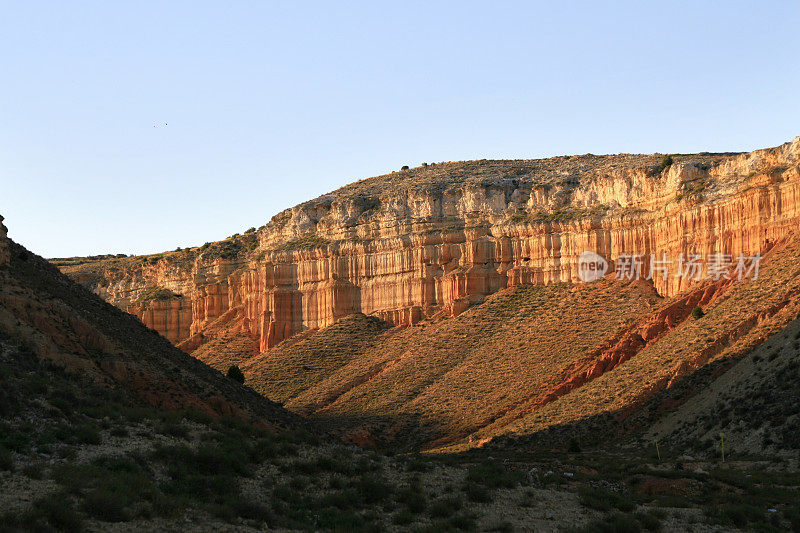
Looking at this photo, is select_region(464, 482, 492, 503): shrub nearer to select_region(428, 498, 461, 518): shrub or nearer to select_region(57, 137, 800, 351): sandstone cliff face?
select_region(428, 498, 461, 518): shrub

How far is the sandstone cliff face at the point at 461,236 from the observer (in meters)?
62.4

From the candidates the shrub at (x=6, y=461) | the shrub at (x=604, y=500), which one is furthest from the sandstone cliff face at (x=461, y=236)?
the shrub at (x=6, y=461)

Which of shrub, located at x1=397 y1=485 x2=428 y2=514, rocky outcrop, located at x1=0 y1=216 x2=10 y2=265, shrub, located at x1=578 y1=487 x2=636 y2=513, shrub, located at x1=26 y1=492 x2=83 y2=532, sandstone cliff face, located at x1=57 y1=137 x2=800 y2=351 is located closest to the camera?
shrub, located at x1=26 y1=492 x2=83 y2=532

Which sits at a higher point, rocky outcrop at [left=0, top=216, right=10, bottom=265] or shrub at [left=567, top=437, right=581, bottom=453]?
rocky outcrop at [left=0, top=216, right=10, bottom=265]

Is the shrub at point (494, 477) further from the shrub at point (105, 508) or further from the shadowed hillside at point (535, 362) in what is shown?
the shadowed hillside at point (535, 362)

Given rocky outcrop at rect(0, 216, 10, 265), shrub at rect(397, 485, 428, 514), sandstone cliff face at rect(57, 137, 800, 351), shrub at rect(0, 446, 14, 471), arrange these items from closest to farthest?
shrub at rect(0, 446, 14, 471), shrub at rect(397, 485, 428, 514), rocky outcrop at rect(0, 216, 10, 265), sandstone cliff face at rect(57, 137, 800, 351)

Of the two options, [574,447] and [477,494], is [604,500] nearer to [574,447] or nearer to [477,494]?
[477,494]

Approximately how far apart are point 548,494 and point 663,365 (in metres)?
28.8

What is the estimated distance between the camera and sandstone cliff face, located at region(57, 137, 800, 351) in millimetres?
62428

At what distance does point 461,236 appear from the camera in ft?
266

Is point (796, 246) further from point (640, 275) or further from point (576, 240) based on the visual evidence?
point (576, 240)

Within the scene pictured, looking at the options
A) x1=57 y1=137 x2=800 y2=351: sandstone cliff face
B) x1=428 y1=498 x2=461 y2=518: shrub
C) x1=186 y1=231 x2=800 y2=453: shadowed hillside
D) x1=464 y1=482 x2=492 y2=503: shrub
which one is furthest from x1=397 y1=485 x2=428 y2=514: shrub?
x1=57 y1=137 x2=800 y2=351: sandstone cliff face

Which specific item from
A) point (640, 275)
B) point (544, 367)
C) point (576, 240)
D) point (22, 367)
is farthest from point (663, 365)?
point (22, 367)

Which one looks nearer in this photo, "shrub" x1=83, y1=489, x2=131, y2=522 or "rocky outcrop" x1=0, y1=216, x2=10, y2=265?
"shrub" x1=83, y1=489, x2=131, y2=522
